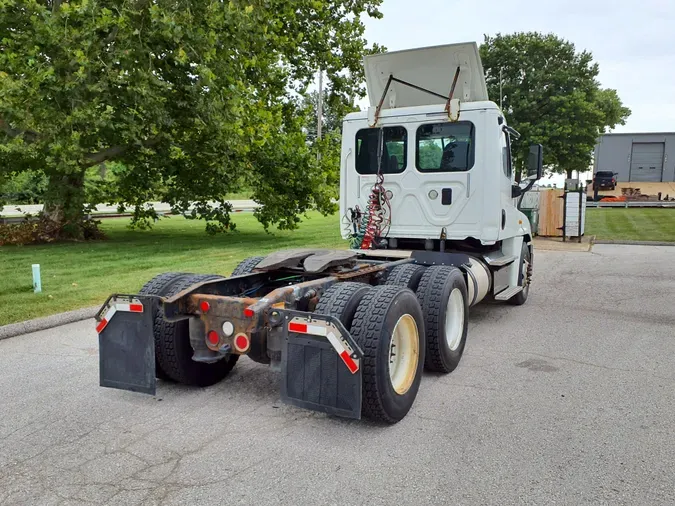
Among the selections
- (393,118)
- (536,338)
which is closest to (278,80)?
(393,118)

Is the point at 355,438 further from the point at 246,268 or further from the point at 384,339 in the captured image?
the point at 246,268

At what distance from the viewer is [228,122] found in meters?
13.1

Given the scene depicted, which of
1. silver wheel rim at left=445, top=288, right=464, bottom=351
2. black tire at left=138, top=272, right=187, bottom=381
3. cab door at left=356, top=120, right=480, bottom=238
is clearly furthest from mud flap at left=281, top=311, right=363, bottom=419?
cab door at left=356, top=120, right=480, bottom=238

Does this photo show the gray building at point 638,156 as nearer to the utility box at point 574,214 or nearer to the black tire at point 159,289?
the utility box at point 574,214

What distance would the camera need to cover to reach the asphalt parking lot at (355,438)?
319cm

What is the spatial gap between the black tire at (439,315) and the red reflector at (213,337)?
1.89 m

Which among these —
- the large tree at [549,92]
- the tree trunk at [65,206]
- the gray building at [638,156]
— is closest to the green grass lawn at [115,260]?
the tree trunk at [65,206]

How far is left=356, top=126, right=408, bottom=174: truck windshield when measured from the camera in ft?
23.7

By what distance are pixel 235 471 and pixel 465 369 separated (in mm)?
2752

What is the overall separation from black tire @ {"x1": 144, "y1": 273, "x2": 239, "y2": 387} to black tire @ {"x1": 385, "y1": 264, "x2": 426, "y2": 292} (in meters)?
1.69

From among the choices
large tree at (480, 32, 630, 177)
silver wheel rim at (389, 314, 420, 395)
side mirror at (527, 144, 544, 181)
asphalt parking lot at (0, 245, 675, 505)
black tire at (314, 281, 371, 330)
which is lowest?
asphalt parking lot at (0, 245, 675, 505)

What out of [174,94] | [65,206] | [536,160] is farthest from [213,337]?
[65,206]

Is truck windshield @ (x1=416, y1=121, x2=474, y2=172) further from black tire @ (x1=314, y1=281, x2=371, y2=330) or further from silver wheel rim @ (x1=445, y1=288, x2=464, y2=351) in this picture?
black tire @ (x1=314, y1=281, x2=371, y2=330)

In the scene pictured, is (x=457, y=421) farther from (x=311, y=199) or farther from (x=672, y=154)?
(x=672, y=154)
